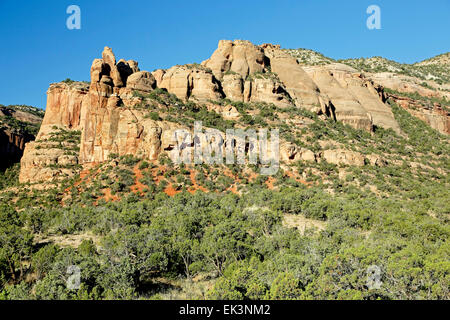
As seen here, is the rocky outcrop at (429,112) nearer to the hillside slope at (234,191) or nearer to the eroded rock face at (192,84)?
the hillside slope at (234,191)

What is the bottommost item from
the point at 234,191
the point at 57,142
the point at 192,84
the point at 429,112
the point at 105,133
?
the point at 234,191

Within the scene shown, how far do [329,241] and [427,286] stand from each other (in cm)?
753

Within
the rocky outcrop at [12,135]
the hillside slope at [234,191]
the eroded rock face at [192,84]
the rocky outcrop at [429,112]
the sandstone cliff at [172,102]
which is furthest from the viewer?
the rocky outcrop at [429,112]

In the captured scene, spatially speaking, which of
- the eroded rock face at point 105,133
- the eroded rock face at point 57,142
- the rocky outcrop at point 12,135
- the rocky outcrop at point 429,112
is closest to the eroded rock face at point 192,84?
the eroded rock face at point 105,133

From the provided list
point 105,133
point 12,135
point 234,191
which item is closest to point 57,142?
point 105,133

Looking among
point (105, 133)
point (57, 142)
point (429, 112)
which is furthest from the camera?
point (429, 112)

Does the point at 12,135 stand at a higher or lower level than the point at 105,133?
higher

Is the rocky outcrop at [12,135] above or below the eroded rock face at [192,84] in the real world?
below

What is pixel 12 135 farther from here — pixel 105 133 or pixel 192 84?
pixel 192 84

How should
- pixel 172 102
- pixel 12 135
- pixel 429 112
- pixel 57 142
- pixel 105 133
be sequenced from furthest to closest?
pixel 429 112 < pixel 12 135 < pixel 57 142 < pixel 172 102 < pixel 105 133

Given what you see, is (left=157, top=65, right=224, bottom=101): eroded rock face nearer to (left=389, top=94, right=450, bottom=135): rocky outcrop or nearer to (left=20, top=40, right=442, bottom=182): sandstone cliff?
(left=20, top=40, right=442, bottom=182): sandstone cliff

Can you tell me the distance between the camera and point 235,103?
172ft

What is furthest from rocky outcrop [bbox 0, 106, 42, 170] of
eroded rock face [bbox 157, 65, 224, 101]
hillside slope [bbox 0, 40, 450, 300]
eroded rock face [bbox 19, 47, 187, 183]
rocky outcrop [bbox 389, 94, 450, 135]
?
rocky outcrop [bbox 389, 94, 450, 135]

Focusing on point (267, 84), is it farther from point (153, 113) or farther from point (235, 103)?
point (153, 113)
